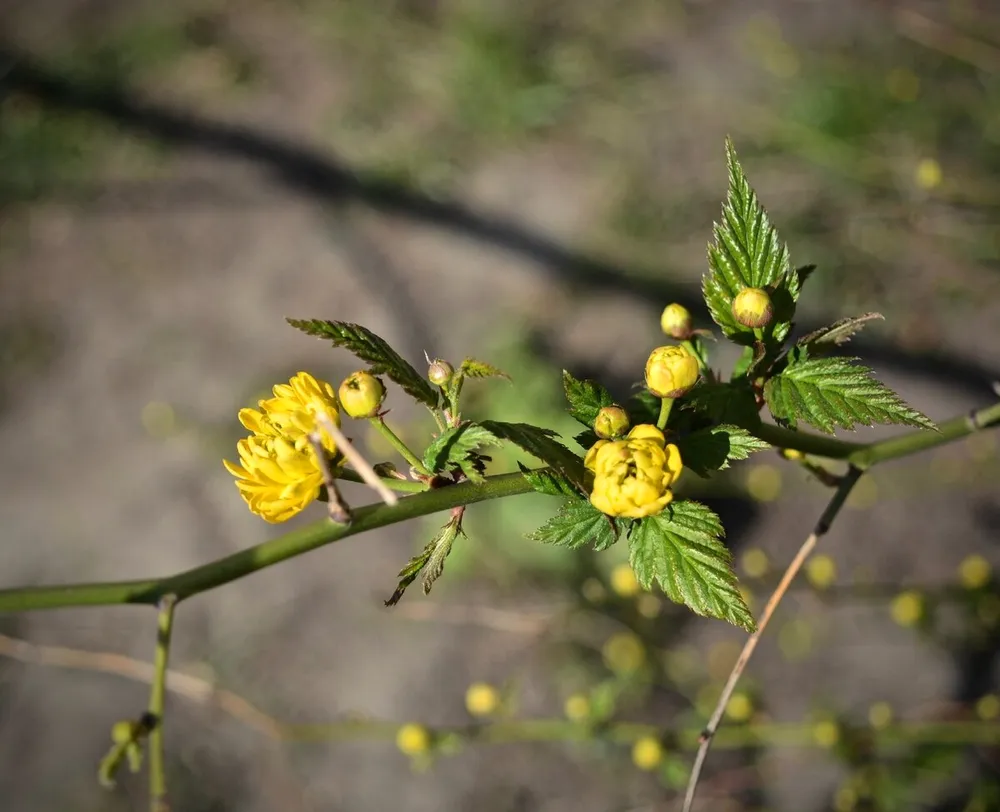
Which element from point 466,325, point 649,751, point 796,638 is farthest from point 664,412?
point 466,325

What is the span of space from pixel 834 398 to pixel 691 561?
24 centimetres

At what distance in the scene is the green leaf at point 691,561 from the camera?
774mm

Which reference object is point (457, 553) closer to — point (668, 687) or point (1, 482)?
point (668, 687)

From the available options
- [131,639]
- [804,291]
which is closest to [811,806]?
[804,291]

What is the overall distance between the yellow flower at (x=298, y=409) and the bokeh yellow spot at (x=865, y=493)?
191 centimetres

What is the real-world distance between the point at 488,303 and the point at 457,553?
0.97 metres

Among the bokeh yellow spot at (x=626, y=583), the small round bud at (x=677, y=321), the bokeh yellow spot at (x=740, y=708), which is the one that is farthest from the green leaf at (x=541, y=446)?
the bokeh yellow spot at (x=740, y=708)

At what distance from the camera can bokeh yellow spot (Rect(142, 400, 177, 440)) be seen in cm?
309

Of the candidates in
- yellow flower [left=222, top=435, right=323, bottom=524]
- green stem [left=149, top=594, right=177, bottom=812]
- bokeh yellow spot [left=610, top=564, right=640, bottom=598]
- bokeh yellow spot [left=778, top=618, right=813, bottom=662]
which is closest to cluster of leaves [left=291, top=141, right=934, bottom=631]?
yellow flower [left=222, top=435, right=323, bottom=524]

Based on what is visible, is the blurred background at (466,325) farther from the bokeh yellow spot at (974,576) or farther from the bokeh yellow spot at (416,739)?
the bokeh yellow spot at (416,739)

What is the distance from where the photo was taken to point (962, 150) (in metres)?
2.61

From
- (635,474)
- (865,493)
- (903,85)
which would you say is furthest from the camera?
(903,85)

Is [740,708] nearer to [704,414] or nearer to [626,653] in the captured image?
[626,653]

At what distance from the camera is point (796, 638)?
7.63 feet
